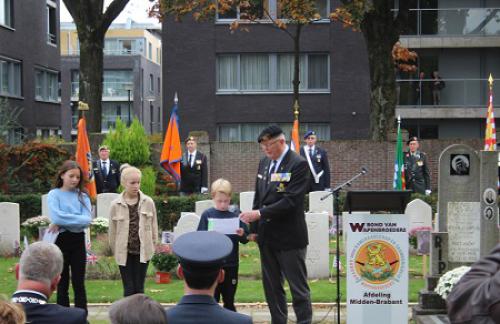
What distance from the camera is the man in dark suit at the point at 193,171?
17766 millimetres

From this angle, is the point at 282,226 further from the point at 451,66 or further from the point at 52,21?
the point at 52,21

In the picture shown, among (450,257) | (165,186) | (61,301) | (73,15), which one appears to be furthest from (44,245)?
(73,15)

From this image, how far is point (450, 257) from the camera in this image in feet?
31.2

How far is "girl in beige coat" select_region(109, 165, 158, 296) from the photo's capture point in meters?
8.58

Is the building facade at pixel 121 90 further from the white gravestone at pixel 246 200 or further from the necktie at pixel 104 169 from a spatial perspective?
the white gravestone at pixel 246 200

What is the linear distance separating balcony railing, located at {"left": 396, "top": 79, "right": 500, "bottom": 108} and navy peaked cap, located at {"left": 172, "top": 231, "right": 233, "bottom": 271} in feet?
103

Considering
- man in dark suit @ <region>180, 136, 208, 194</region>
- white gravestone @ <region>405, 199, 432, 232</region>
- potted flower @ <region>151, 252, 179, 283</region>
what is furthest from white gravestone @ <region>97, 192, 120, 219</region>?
white gravestone @ <region>405, 199, 432, 232</region>

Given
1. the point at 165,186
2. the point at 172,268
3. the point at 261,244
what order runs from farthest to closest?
the point at 165,186, the point at 172,268, the point at 261,244

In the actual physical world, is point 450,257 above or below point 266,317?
above

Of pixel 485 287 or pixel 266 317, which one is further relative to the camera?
pixel 266 317

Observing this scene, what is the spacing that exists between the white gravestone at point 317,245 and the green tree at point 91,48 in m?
15.3

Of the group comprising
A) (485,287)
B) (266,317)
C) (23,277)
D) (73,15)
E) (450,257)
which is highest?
(73,15)

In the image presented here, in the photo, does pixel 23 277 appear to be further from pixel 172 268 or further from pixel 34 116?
pixel 34 116

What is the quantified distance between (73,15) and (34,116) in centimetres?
1339
